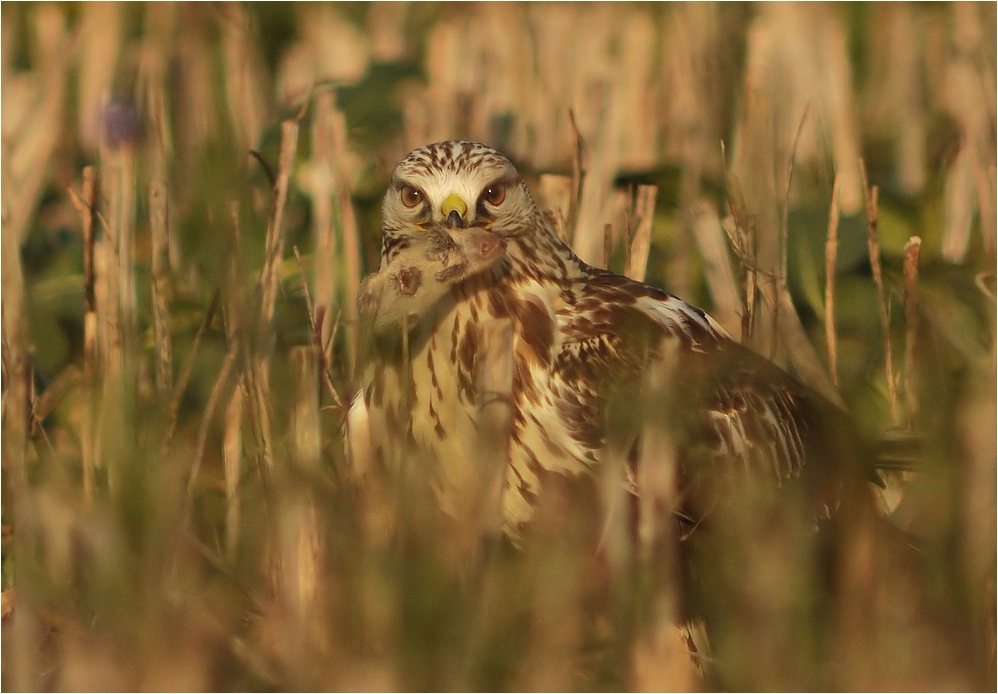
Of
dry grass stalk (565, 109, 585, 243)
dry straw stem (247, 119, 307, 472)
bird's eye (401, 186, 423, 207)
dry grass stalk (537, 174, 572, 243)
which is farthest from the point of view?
dry grass stalk (537, 174, 572, 243)

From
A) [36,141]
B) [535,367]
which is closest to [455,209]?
[535,367]

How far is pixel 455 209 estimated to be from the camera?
4.16m

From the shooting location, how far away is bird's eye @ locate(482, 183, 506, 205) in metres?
4.27

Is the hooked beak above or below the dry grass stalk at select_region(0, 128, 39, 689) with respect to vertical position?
above

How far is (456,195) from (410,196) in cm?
17

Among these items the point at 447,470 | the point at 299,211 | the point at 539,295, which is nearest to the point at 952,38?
the point at 299,211

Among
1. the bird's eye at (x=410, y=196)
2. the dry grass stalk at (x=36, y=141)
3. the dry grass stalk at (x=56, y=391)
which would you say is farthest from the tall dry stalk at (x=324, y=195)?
the dry grass stalk at (x=36, y=141)

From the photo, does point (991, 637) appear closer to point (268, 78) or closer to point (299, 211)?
point (299, 211)

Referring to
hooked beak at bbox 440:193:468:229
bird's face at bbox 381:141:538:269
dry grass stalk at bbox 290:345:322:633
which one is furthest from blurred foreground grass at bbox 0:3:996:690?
hooked beak at bbox 440:193:468:229

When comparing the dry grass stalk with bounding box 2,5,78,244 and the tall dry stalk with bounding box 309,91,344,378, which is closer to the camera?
the tall dry stalk with bounding box 309,91,344,378

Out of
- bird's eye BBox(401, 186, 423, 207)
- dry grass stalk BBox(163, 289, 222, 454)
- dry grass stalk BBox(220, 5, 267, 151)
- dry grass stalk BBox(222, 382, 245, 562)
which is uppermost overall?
dry grass stalk BBox(220, 5, 267, 151)

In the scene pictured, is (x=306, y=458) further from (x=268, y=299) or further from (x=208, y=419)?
(x=268, y=299)

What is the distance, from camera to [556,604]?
7.81ft

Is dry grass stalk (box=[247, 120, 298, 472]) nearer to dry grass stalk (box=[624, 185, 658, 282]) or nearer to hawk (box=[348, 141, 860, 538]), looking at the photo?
hawk (box=[348, 141, 860, 538])
